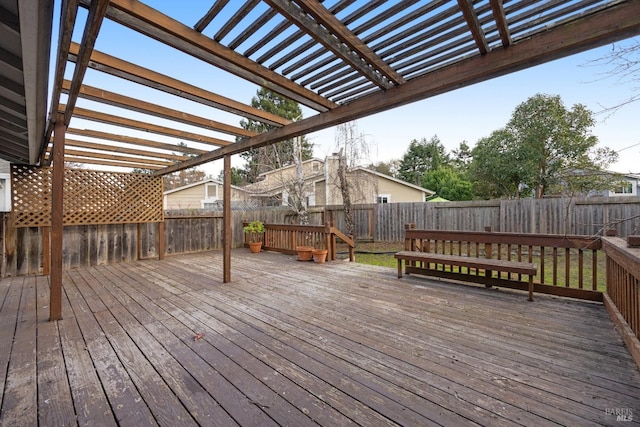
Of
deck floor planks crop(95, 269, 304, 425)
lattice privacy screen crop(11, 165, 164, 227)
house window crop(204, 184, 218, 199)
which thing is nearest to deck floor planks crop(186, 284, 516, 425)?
deck floor planks crop(95, 269, 304, 425)

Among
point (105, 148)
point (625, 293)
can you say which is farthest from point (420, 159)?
point (105, 148)

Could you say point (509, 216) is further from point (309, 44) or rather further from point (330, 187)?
point (309, 44)

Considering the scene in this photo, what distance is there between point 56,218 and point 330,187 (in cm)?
1094

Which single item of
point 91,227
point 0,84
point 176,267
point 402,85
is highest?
point 402,85

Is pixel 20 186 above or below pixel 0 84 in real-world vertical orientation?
below

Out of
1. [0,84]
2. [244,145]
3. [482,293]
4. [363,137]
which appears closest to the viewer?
[0,84]

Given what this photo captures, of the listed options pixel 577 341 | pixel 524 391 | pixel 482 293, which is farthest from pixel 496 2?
pixel 482 293

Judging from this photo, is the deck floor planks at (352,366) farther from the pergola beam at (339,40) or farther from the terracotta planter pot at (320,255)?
the terracotta planter pot at (320,255)

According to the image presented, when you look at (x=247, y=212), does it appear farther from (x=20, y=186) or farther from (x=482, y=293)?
(x=482, y=293)

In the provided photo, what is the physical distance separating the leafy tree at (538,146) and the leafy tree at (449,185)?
718 centimetres

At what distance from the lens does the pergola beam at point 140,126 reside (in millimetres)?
3186

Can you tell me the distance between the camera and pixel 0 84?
83.4 inches

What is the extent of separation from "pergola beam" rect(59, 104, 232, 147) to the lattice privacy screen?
3.40m

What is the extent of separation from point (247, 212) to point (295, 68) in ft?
22.4
